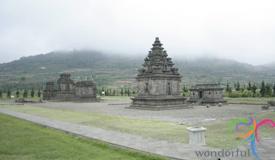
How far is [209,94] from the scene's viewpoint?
162ft

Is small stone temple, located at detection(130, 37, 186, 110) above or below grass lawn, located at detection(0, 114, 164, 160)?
above

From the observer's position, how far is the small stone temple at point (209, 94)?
48434 mm

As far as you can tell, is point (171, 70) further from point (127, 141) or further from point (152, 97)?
point (127, 141)

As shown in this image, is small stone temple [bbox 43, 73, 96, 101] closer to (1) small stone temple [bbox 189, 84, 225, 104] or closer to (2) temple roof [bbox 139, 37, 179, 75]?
(1) small stone temple [bbox 189, 84, 225, 104]

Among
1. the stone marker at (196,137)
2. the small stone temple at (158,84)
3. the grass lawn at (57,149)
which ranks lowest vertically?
the grass lawn at (57,149)

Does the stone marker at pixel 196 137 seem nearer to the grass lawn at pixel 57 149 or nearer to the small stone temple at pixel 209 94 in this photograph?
the grass lawn at pixel 57 149

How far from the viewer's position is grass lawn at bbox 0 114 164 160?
10297 millimetres

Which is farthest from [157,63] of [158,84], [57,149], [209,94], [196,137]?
[57,149]

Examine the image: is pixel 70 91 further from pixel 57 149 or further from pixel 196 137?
pixel 196 137

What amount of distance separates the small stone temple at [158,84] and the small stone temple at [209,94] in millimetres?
8955

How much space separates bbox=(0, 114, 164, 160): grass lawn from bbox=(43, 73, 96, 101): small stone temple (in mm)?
Result: 47455

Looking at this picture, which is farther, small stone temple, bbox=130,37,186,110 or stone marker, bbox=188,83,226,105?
stone marker, bbox=188,83,226,105

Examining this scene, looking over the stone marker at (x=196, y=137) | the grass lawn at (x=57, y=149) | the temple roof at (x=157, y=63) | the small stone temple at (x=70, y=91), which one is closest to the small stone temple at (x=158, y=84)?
the temple roof at (x=157, y=63)

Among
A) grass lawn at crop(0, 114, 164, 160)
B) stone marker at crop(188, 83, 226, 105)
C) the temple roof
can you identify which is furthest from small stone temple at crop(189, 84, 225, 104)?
grass lawn at crop(0, 114, 164, 160)
